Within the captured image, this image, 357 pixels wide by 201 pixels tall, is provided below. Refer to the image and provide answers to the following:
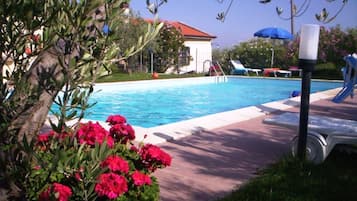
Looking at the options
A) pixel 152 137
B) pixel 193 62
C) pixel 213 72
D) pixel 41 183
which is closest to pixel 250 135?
pixel 152 137

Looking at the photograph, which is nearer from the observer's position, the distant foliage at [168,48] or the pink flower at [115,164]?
the pink flower at [115,164]

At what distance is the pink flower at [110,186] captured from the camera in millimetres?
2525

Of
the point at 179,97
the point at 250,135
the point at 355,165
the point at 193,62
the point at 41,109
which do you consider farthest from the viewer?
the point at 193,62

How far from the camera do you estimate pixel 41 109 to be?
7.28 feet

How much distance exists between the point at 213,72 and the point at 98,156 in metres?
25.0

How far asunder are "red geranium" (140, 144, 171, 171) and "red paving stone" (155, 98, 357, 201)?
2.46 ft

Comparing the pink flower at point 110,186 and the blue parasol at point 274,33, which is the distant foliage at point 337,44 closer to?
the blue parasol at point 274,33

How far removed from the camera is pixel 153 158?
10.8ft

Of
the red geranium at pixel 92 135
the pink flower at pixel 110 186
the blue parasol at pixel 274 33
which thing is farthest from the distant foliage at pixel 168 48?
the pink flower at pixel 110 186

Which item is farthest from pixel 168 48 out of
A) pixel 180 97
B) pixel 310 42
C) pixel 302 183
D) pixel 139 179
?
pixel 139 179

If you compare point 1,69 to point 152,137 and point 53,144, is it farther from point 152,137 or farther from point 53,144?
point 152,137

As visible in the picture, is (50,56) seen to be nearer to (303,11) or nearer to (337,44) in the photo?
(303,11)

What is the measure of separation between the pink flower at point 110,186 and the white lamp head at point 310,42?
334 cm

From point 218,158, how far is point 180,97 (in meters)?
12.4
